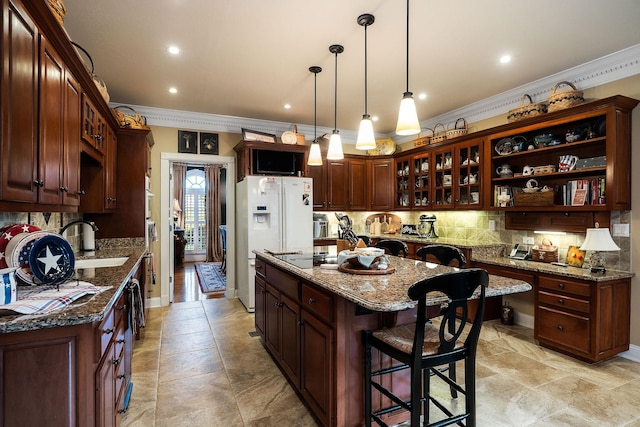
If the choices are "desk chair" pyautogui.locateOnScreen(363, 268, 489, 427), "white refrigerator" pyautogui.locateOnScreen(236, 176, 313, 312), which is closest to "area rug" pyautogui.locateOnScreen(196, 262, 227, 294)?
"white refrigerator" pyautogui.locateOnScreen(236, 176, 313, 312)

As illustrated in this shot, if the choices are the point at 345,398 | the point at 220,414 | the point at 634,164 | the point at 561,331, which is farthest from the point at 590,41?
the point at 220,414

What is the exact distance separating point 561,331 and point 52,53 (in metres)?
4.34

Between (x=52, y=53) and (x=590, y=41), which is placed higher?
(x=590, y=41)

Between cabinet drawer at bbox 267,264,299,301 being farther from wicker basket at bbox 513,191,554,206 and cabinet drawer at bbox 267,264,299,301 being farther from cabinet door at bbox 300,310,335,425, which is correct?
wicker basket at bbox 513,191,554,206

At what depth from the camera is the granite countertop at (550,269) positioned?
9.54 ft

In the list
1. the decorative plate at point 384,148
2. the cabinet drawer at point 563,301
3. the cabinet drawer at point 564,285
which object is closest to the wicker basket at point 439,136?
the decorative plate at point 384,148

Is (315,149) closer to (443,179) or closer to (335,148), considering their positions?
(335,148)

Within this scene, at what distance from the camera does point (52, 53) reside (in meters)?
1.77

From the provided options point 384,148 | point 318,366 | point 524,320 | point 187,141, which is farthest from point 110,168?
point 524,320

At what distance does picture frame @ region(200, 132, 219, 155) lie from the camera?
197 inches

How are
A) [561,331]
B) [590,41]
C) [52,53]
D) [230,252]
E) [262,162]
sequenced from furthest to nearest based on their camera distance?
1. [230,252]
2. [262,162]
3. [561,331]
4. [590,41]
5. [52,53]

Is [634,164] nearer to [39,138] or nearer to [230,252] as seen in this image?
[39,138]

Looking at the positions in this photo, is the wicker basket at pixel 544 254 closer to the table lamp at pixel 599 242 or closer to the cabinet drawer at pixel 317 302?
the table lamp at pixel 599 242

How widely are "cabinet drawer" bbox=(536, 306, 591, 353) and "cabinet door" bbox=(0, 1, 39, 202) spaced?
4017mm
